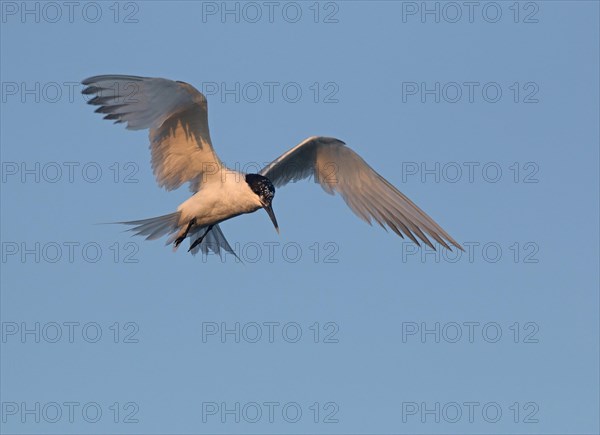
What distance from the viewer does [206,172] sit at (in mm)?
12250

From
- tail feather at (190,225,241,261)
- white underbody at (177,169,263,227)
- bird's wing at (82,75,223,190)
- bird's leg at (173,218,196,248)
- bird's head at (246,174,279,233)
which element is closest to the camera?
bird's wing at (82,75,223,190)

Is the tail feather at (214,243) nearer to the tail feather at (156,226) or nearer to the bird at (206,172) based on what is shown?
the bird at (206,172)

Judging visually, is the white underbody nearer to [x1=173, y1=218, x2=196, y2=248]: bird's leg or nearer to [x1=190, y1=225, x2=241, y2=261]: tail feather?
[x1=173, y1=218, x2=196, y2=248]: bird's leg

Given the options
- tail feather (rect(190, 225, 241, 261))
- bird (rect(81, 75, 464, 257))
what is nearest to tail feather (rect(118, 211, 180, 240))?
bird (rect(81, 75, 464, 257))

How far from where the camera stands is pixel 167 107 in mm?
11555

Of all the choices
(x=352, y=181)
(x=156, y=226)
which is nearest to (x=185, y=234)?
(x=156, y=226)

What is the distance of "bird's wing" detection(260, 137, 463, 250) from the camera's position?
39.7ft

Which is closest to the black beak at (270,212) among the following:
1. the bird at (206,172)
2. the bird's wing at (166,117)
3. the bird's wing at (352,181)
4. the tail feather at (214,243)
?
the bird at (206,172)

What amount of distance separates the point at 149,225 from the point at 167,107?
1.56 metres

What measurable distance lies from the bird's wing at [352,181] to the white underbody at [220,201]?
86 centimetres

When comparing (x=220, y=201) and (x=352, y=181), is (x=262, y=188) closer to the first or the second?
(x=220, y=201)

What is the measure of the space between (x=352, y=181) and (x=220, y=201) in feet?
6.24

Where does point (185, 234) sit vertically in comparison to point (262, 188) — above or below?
below

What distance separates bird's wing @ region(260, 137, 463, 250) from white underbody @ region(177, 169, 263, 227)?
86 cm
